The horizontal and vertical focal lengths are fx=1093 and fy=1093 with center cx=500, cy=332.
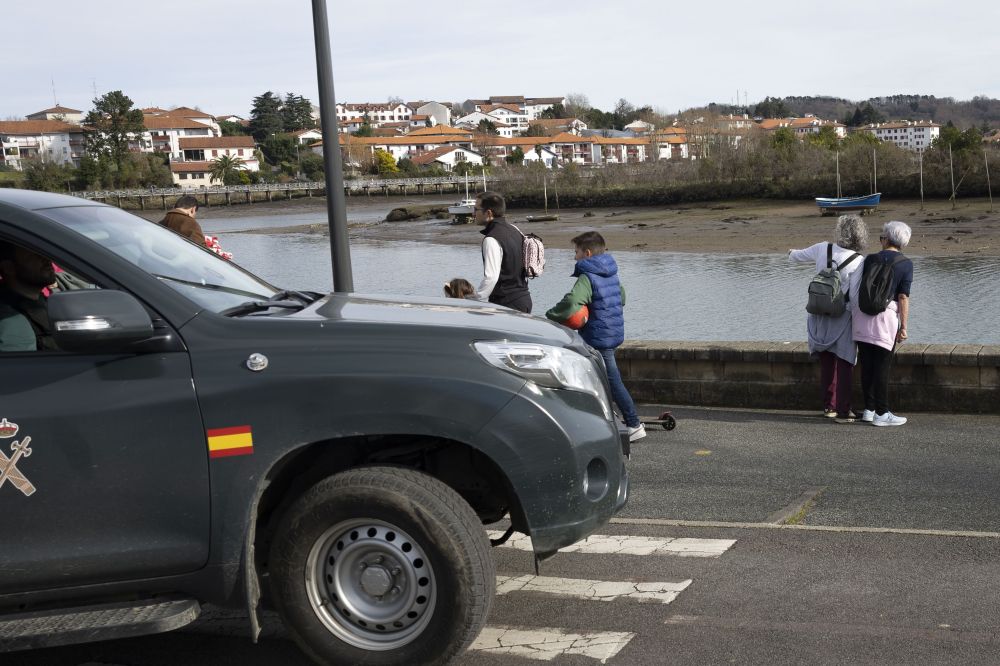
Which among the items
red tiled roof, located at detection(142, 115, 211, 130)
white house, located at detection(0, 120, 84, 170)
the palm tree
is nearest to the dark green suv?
the palm tree

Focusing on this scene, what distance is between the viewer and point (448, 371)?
4078 mm

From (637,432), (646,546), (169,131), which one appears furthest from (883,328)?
(169,131)

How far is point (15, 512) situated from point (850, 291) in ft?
22.8

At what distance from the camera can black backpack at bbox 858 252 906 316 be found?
8.62 metres

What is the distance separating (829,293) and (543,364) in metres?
5.32

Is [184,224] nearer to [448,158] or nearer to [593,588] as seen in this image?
[593,588]

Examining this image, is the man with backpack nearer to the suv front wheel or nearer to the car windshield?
the car windshield

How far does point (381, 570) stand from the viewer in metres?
4.12

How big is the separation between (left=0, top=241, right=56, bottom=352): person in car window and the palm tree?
145m

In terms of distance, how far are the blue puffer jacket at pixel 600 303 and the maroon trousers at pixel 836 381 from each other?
2.03 meters

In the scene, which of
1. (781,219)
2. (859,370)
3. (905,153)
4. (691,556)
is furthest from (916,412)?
(905,153)

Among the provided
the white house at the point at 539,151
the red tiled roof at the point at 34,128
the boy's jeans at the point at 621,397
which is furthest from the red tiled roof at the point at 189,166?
the boy's jeans at the point at 621,397

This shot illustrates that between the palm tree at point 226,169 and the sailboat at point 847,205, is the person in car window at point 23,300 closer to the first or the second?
the sailboat at point 847,205

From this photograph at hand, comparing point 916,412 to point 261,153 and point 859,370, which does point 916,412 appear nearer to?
point 859,370
